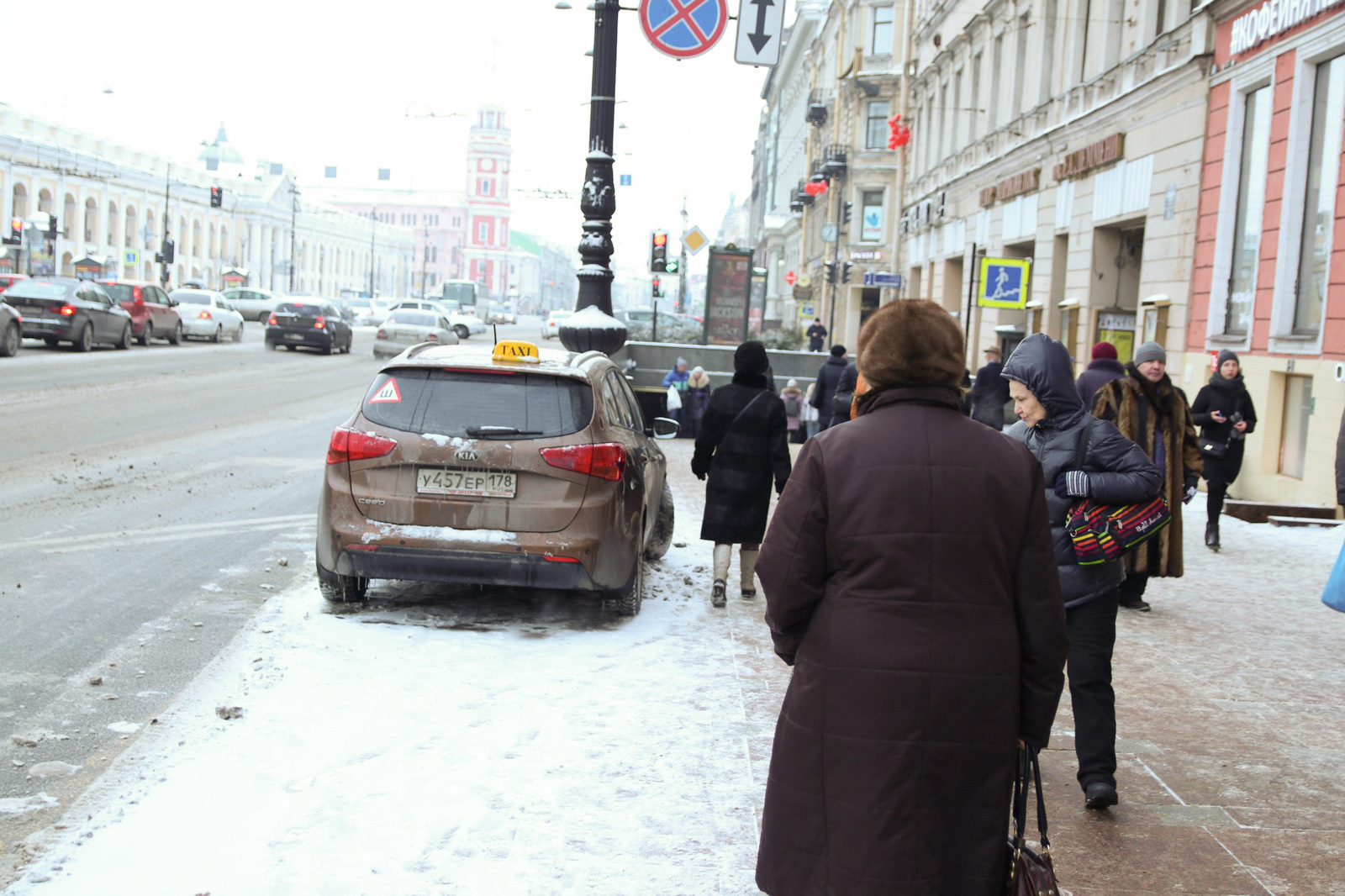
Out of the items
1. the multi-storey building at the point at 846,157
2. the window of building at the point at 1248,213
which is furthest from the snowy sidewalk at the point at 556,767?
the multi-storey building at the point at 846,157

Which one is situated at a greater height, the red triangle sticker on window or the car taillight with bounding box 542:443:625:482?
the red triangle sticker on window

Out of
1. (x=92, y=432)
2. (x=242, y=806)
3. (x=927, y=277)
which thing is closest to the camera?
(x=242, y=806)

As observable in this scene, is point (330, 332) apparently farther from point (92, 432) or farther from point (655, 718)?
point (655, 718)

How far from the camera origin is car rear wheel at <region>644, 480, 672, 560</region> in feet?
30.0

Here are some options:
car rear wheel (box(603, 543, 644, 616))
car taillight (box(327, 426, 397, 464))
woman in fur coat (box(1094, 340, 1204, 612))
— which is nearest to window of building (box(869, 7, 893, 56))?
woman in fur coat (box(1094, 340, 1204, 612))

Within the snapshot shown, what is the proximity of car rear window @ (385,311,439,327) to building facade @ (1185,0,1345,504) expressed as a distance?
25.2 meters

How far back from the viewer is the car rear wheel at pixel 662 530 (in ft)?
30.0

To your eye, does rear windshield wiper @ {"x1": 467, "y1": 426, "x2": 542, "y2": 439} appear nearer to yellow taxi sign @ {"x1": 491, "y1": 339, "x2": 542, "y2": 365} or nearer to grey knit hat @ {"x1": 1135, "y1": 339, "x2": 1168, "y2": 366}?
yellow taxi sign @ {"x1": 491, "y1": 339, "x2": 542, "y2": 365}

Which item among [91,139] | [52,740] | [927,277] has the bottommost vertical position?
[52,740]

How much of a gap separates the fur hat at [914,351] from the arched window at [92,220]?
99.1 m

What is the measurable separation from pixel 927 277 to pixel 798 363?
13.3m

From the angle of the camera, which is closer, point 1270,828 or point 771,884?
point 771,884

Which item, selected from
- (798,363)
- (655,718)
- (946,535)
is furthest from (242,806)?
(798,363)

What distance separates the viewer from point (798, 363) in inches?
859
